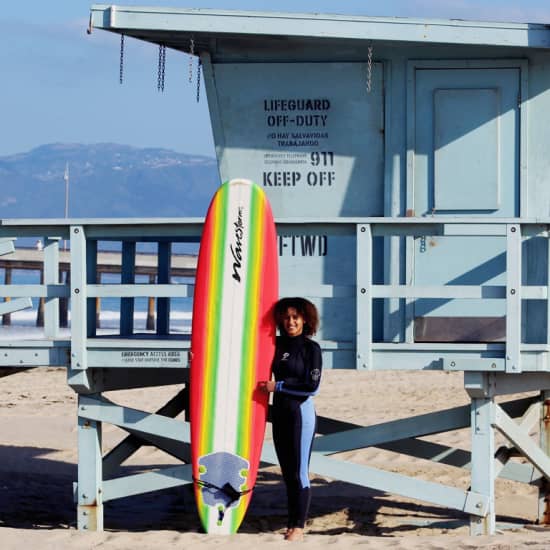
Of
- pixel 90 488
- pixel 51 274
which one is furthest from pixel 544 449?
pixel 51 274

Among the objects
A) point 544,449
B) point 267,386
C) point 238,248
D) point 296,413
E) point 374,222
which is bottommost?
point 544,449

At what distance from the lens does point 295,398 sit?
757 cm

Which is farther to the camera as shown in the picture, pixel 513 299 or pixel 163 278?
pixel 163 278

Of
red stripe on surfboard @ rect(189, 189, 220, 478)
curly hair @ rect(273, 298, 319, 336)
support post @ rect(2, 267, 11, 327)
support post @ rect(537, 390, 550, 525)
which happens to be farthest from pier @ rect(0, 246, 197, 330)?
curly hair @ rect(273, 298, 319, 336)

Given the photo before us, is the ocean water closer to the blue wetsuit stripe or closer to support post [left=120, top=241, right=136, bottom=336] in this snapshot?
support post [left=120, top=241, right=136, bottom=336]

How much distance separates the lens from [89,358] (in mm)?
8328

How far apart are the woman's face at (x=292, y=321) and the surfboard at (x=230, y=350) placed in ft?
0.70

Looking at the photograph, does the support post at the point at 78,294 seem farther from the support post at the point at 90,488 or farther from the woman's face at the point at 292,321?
the woman's face at the point at 292,321

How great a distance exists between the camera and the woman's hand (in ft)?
25.0

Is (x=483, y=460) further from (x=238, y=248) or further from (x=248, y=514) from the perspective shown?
(x=248, y=514)

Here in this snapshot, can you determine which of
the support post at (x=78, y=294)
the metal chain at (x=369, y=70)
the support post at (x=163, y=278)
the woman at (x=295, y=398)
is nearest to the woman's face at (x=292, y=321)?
the woman at (x=295, y=398)

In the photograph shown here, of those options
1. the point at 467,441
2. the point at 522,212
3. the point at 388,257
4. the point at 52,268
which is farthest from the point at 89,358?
the point at 467,441

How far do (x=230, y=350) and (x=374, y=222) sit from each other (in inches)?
48.2

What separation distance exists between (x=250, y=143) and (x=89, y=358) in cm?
203
